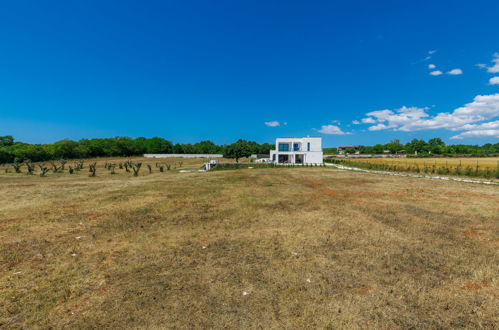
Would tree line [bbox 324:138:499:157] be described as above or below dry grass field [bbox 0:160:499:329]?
above

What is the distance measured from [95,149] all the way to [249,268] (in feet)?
358

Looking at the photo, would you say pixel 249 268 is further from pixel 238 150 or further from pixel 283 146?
pixel 283 146

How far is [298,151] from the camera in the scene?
180 feet

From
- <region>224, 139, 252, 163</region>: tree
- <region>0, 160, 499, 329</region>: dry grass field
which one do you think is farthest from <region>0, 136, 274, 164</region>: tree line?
<region>0, 160, 499, 329</region>: dry grass field

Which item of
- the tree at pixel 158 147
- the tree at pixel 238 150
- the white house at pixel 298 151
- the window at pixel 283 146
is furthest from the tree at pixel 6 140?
the window at pixel 283 146

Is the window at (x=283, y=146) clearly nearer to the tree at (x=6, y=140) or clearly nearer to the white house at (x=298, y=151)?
the white house at (x=298, y=151)

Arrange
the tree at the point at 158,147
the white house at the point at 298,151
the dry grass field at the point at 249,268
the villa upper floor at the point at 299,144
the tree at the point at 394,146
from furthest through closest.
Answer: the tree at the point at 394,146
the tree at the point at 158,147
the villa upper floor at the point at 299,144
the white house at the point at 298,151
the dry grass field at the point at 249,268

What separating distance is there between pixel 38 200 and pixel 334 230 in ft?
61.0

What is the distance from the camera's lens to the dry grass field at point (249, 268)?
4293 mm

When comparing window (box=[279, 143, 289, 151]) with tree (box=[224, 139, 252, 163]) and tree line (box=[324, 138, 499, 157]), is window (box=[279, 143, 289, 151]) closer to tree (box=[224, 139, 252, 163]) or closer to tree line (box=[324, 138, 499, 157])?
tree (box=[224, 139, 252, 163])

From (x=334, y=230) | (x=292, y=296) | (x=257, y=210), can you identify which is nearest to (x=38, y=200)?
(x=257, y=210)

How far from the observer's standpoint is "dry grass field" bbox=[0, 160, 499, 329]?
4293 millimetres

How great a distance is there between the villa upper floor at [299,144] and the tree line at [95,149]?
28.7ft

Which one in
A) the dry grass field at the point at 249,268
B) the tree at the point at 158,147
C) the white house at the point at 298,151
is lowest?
the dry grass field at the point at 249,268
